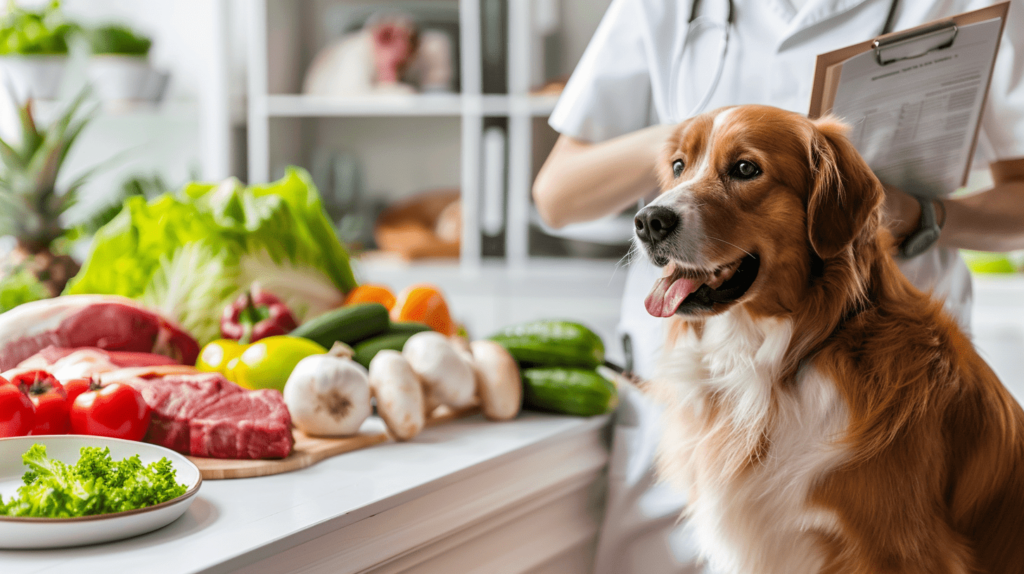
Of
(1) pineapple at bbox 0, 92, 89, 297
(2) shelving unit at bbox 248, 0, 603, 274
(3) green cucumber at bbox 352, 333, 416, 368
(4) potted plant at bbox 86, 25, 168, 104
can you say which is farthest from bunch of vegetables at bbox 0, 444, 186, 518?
(4) potted plant at bbox 86, 25, 168, 104

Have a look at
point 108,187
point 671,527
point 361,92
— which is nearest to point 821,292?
point 671,527

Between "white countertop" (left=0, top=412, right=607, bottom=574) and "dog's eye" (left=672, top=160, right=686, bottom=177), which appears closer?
"white countertop" (left=0, top=412, right=607, bottom=574)

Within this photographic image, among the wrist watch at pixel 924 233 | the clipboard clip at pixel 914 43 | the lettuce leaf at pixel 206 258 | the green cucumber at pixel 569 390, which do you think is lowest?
the green cucumber at pixel 569 390

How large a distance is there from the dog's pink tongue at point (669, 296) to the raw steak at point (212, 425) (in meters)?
0.51

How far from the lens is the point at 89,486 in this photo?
748 mm

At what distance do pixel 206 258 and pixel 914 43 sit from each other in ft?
3.94

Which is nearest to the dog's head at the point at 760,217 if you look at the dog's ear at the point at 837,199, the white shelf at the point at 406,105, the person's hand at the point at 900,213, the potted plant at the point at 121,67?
the dog's ear at the point at 837,199

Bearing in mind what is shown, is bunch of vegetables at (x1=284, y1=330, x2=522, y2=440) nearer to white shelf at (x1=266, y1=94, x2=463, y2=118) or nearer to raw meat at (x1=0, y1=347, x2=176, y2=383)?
raw meat at (x1=0, y1=347, x2=176, y2=383)

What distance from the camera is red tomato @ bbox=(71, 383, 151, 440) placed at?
35.9 inches

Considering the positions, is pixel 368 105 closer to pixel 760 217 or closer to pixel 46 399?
pixel 46 399

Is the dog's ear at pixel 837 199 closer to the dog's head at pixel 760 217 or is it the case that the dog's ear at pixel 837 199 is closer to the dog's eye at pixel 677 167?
the dog's head at pixel 760 217

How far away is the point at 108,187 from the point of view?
3350mm

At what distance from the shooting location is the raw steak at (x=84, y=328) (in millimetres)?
1132

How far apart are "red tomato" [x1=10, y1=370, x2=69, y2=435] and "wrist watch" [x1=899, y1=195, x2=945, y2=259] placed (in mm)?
1063
